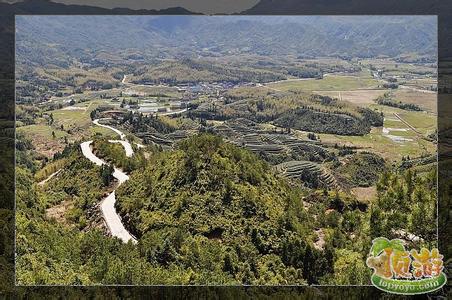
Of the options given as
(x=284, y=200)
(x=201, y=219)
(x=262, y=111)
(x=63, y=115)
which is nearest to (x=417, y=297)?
(x=284, y=200)

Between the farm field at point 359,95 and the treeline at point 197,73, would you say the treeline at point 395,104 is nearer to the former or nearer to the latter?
the farm field at point 359,95

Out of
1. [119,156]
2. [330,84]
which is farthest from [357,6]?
[119,156]

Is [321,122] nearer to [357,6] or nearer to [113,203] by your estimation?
[357,6]

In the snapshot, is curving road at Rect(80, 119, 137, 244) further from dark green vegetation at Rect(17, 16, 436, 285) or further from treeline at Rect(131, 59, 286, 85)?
treeline at Rect(131, 59, 286, 85)

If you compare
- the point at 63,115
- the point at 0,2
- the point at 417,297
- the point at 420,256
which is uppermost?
the point at 0,2

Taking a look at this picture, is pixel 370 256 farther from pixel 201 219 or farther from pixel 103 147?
pixel 103 147

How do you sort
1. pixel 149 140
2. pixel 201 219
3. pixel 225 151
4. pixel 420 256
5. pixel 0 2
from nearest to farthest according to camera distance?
pixel 420 256 → pixel 201 219 → pixel 225 151 → pixel 149 140 → pixel 0 2
